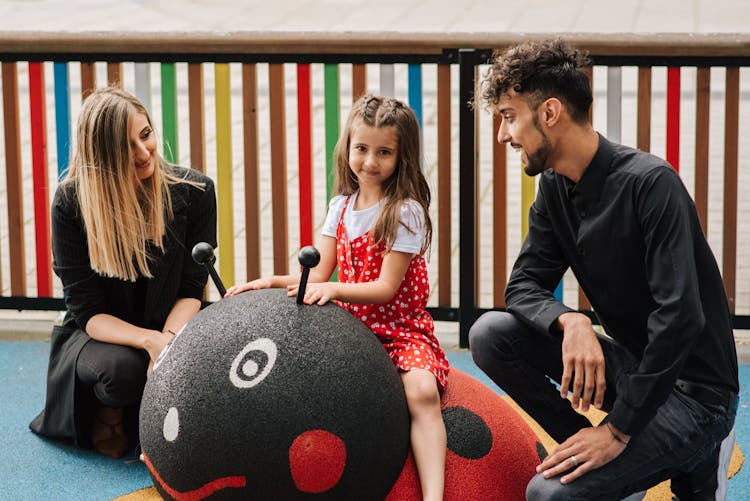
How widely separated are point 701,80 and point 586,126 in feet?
7.96

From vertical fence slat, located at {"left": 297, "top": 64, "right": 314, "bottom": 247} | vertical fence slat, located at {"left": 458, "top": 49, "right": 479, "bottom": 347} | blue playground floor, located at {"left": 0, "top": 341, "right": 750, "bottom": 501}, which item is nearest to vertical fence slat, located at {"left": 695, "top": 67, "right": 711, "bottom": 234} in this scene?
blue playground floor, located at {"left": 0, "top": 341, "right": 750, "bottom": 501}

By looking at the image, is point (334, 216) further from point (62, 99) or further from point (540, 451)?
point (62, 99)

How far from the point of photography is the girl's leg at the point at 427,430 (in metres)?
3.44

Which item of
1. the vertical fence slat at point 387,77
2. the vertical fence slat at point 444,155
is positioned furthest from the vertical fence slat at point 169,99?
the vertical fence slat at point 444,155

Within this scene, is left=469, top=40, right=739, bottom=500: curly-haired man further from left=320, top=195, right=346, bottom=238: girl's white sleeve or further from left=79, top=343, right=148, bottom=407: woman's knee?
left=79, top=343, right=148, bottom=407: woman's knee

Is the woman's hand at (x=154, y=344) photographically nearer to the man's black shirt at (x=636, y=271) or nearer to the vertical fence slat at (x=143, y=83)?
the man's black shirt at (x=636, y=271)

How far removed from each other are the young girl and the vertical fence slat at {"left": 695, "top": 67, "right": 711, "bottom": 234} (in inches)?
90.2

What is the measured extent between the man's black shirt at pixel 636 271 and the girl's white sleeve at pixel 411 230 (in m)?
0.34

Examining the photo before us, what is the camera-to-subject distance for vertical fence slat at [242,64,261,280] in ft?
19.5

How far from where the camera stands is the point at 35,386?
17.9ft

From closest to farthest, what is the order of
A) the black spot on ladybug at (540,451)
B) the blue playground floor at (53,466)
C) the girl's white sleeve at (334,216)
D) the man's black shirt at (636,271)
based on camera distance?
the man's black shirt at (636,271) < the black spot on ladybug at (540,451) < the girl's white sleeve at (334,216) < the blue playground floor at (53,466)

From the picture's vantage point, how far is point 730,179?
A: 583cm

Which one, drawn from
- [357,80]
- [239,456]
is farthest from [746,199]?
[239,456]

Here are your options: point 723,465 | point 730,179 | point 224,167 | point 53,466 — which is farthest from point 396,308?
point 730,179
